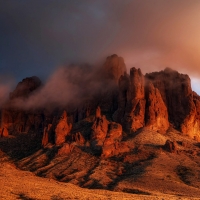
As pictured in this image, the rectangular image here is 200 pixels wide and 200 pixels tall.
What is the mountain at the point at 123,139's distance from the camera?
3676 inches

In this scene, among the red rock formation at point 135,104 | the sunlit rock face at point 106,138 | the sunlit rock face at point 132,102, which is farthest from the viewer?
the sunlit rock face at point 132,102

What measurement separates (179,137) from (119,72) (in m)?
65.5

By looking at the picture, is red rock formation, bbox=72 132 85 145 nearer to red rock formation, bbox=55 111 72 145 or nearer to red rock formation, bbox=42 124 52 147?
red rock formation, bbox=55 111 72 145

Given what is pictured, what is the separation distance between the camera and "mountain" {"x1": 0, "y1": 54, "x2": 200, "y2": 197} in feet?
306

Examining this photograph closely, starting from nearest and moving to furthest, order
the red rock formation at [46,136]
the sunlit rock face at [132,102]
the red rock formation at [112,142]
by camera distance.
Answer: the red rock formation at [112,142] → the red rock formation at [46,136] → the sunlit rock face at [132,102]

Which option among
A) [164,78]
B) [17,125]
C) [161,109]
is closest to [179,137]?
[161,109]

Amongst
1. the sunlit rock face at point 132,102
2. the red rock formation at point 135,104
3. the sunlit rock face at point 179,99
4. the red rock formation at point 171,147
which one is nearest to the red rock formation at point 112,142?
the sunlit rock face at point 132,102

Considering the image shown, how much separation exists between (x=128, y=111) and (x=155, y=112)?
12062 millimetres

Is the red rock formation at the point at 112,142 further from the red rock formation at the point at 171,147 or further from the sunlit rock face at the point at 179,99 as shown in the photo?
the sunlit rock face at the point at 179,99

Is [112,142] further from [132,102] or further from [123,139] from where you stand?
[132,102]

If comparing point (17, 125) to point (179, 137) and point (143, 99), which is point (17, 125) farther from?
point (179, 137)

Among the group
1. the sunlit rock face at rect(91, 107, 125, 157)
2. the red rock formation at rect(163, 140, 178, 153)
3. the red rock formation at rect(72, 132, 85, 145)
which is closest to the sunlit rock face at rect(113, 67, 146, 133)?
the sunlit rock face at rect(91, 107, 125, 157)

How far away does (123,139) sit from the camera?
13088 centimetres

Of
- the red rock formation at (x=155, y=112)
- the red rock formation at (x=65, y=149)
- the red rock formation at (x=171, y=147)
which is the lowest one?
the red rock formation at (x=65, y=149)
